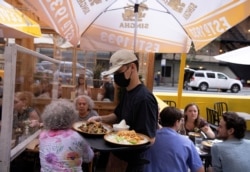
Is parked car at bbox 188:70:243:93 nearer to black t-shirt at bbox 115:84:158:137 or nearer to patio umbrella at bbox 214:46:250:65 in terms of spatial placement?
patio umbrella at bbox 214:46:250:65

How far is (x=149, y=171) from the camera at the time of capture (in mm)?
2680

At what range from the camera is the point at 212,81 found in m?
24.8

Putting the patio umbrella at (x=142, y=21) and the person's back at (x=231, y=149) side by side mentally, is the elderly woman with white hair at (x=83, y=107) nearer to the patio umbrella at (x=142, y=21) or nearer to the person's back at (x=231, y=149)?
the patio umbrella at (x=142, y=21)

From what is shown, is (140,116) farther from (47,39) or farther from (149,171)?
(47,39)

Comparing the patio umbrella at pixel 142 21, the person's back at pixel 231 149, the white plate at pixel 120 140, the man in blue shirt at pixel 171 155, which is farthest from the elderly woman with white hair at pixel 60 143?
the person's back at pixel 231 149

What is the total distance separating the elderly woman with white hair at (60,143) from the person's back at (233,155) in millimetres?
1301

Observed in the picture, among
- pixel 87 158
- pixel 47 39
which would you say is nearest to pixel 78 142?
pixel 87 158

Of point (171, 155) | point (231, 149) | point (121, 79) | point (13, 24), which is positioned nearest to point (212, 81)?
point (13, 24)

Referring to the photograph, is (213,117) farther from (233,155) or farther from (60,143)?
(60,143)

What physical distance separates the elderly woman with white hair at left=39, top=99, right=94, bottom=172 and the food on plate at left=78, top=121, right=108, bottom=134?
8 cm

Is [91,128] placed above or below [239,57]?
below

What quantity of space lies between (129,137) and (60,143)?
0.61 meters

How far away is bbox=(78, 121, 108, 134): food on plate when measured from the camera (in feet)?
8.27

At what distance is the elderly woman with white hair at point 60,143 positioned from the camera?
2432mm
